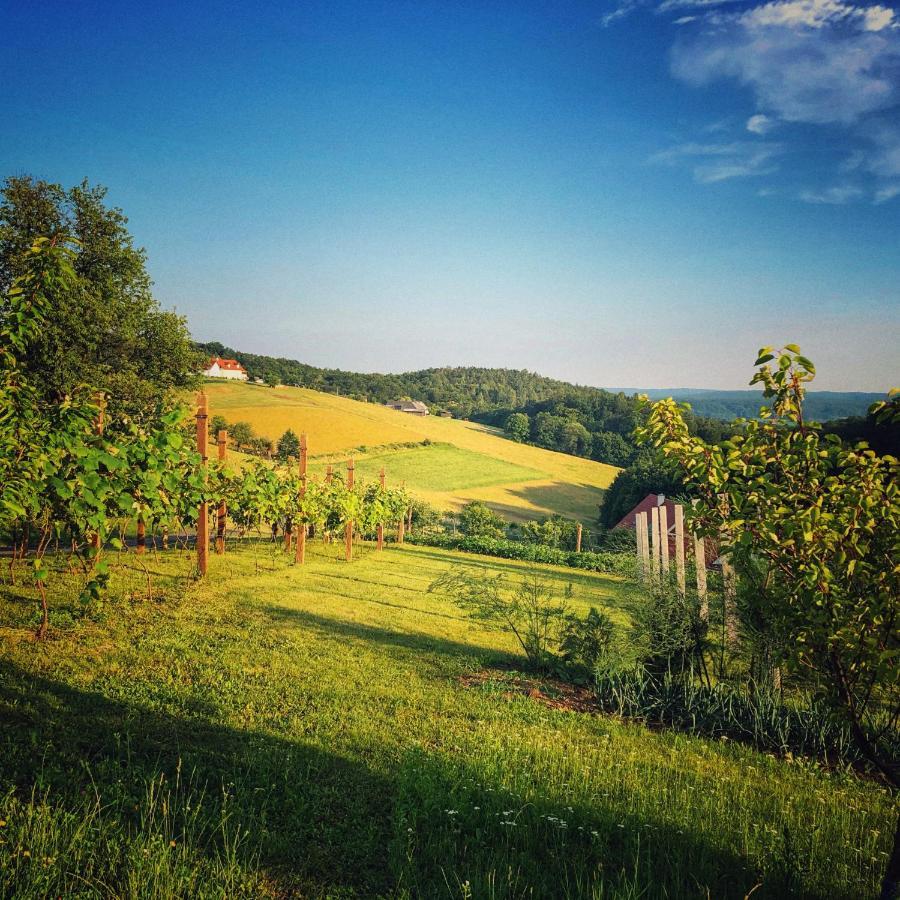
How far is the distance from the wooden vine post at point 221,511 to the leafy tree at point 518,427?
69.8 meters

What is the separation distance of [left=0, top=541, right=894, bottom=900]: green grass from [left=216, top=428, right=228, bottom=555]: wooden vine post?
4865 mm

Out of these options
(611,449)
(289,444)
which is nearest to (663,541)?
(289,444)

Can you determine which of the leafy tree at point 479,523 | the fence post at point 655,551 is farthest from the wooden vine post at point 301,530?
the leafy tree at point 479,523

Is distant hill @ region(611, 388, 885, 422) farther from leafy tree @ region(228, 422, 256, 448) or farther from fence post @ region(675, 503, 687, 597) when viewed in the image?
leafy tree @ region(228, 422, 256, 448)

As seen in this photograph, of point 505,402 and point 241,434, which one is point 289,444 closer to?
point 241,434

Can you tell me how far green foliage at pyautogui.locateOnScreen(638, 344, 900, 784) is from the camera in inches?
102

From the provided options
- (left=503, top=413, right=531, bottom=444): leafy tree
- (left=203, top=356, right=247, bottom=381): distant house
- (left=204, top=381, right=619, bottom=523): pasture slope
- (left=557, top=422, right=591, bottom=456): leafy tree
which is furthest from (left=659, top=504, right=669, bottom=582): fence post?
(left=203, top=356, right=247, bottom=381): distant house

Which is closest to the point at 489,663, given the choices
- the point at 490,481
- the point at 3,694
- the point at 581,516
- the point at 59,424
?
the point at 3,694

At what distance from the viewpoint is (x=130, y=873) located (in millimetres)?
2428

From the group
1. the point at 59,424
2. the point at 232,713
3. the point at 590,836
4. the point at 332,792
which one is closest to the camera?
the point at 590,836

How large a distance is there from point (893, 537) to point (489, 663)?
17.7ft

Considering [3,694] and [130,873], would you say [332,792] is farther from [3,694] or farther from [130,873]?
[3,694]

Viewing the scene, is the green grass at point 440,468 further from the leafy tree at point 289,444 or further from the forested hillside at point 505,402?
the forested hillside at point 505,402

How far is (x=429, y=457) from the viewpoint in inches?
2197
